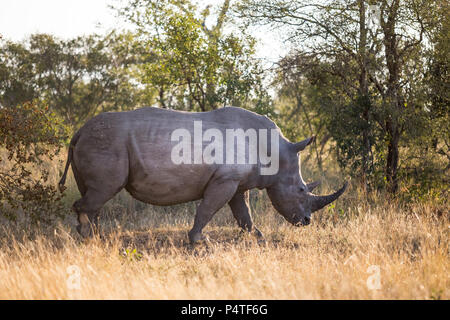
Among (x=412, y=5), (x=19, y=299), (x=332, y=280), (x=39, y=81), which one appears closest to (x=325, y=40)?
(x=412, y=5)

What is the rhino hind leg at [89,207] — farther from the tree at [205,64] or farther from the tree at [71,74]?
the tree at [71,74]

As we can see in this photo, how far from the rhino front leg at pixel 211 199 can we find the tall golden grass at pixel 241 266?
227 mm

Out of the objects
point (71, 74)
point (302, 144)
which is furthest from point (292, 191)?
point (71, 74)

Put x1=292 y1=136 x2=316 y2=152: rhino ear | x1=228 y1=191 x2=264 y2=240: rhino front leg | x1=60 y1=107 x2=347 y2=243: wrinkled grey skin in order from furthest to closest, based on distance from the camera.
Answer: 1. x1=228 y1=191 x2=264 y2=240: rhino front leg
2. x1=292 y1=136 x2=316 y2=152: rhino ear
3. x1=60 y1=107 x2=347 y2=243: wrinkled grey skin

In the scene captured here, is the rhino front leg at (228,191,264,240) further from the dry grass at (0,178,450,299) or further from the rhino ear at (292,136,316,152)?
the rhino ear at (292,136,316,152)

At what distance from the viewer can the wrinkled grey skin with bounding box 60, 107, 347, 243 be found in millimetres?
6621

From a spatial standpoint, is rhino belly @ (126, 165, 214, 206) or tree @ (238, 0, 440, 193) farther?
tree @ (238, 0, 440, 193)

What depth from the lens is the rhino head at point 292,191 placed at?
25.1 feet

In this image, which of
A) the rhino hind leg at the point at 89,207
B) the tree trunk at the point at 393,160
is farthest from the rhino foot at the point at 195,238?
the tree trunk at the point at 393,160

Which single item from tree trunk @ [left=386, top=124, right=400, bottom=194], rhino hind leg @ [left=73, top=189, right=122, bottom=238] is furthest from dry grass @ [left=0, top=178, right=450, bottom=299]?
tree trunk @ [left=386, top=124, right=400, bottom=194]

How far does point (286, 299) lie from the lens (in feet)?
14.0

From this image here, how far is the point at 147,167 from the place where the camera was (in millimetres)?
6699

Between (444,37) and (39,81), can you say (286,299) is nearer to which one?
(444,37)

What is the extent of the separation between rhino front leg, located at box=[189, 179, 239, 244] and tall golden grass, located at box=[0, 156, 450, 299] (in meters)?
0.23
